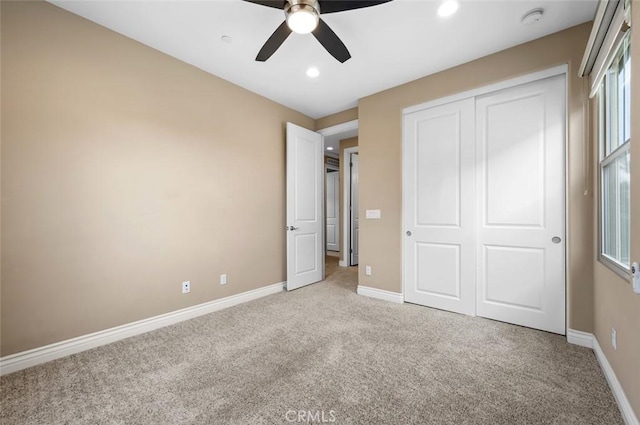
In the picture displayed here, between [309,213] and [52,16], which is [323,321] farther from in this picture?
A: [52,16]

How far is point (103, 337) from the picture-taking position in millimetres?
2238

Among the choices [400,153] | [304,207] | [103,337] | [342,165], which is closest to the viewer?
[103,337]

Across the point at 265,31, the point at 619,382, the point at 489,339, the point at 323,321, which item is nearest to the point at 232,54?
the point at 265,31

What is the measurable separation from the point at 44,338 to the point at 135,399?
3.42 feet

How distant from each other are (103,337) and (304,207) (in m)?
2.64

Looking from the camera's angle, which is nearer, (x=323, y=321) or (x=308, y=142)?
(x=323, y=321)

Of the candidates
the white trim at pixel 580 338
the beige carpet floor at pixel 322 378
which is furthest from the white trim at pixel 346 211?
the white trim at pixel 580 338

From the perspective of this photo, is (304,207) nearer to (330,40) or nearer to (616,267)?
(330,40)

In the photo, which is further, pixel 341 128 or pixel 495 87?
pixel 341 128

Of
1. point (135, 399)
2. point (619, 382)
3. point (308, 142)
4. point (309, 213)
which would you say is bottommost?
point (135, 399)

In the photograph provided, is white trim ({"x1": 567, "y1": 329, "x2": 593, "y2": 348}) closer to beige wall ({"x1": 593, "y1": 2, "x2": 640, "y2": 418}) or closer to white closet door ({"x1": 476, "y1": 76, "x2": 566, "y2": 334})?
white closet door ({"x1": 476, "y1": 76, "x2": 566, "y2": 334})

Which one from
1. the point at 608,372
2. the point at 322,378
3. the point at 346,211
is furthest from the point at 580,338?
the point at 346,211

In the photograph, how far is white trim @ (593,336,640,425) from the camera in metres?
1.33

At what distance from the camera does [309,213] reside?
4.12 meters
